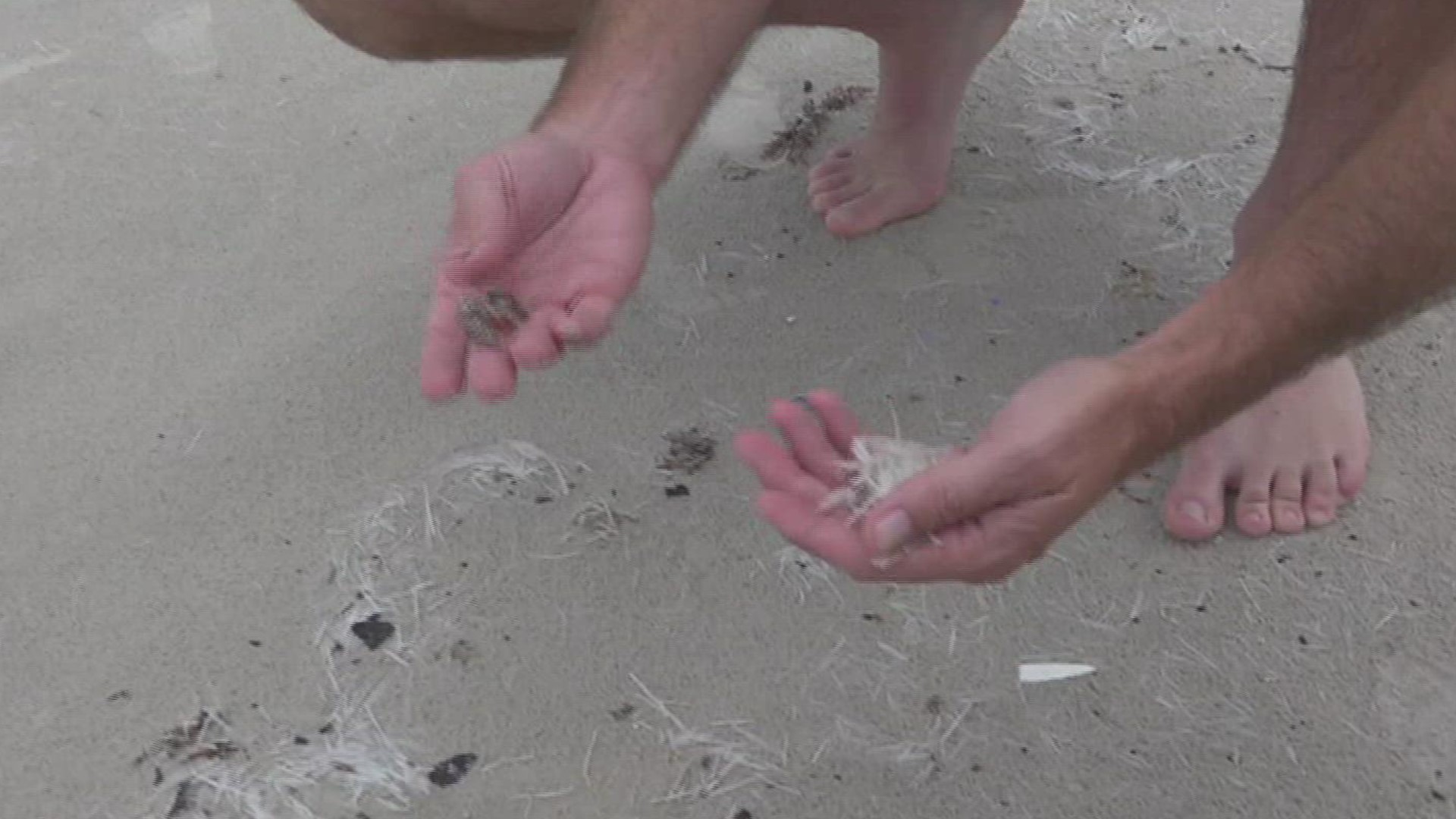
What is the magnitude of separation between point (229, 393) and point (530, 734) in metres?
0.46

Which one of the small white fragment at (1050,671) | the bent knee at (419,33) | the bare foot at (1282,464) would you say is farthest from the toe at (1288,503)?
the bent knee at (419,33)

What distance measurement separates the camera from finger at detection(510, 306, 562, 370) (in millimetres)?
825

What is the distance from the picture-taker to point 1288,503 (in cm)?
108

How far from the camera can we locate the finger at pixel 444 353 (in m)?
0.85

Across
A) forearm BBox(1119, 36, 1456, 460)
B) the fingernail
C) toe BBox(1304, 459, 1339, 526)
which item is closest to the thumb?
the fingernail

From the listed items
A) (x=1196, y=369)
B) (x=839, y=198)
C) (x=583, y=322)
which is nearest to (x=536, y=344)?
(x=583, y=322)

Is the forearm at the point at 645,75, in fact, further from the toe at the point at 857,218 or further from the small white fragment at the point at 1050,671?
the small white fragment at the point at 1050,671

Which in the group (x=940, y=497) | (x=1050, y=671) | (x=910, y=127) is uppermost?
(x=940, y=497)

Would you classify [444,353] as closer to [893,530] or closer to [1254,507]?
[893,530]

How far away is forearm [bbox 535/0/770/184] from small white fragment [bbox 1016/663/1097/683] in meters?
0.43

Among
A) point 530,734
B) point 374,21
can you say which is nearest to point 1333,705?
point 530,734

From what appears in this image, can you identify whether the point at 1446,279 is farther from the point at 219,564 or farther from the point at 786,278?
the point at 219,564

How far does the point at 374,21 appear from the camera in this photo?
1204 millimetres

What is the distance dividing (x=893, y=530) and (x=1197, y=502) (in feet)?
1.34
